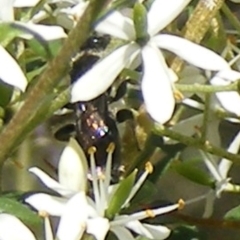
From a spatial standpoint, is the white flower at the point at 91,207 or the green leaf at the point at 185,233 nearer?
the white flower at the point at 91,207

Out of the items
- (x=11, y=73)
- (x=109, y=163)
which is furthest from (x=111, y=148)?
(x=11, y=73)

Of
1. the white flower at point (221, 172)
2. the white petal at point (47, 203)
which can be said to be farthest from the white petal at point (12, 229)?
the white flower at point (221, 172)

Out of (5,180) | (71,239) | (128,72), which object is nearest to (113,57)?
(128,72)

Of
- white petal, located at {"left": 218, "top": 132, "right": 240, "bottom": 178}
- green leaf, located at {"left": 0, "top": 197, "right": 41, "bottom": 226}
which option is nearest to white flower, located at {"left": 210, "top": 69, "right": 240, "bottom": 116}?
white petal, located at {"left": 218, "top": 132, "right": 240, "bottom": 178}

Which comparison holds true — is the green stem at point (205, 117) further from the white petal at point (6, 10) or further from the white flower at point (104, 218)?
the white petal at point (6, 10)

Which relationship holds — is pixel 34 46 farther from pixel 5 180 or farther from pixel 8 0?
pixel 5 180

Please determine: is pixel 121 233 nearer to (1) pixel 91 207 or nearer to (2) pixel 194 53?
(1) pixel 91 207
